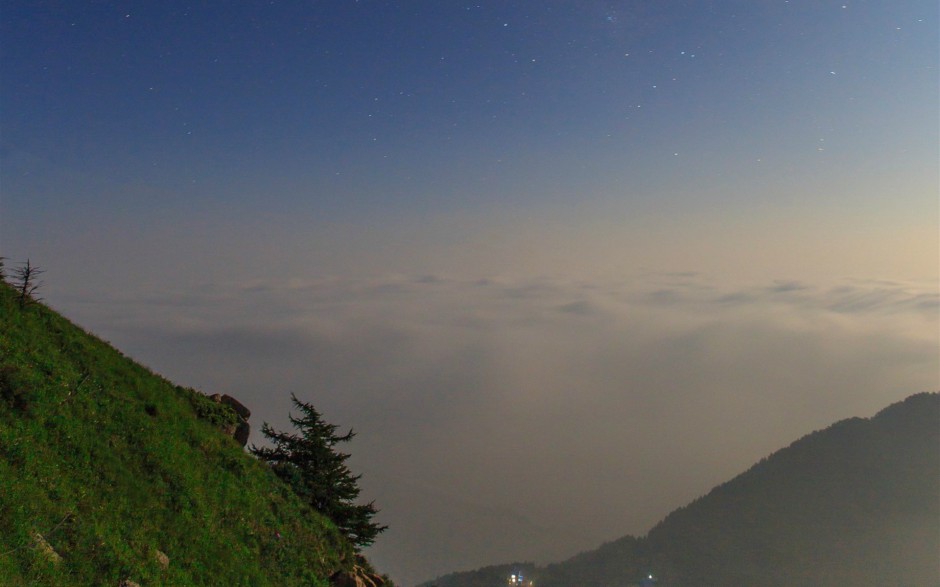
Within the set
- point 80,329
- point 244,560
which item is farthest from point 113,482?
point 80,329

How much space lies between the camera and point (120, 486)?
14.9 metres

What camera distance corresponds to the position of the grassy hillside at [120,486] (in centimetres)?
1205

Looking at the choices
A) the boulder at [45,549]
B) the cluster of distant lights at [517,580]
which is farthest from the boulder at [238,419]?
the cluster of distant lights at [517,580]

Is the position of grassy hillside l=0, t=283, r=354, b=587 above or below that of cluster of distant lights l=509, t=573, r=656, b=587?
above

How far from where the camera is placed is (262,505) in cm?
2070

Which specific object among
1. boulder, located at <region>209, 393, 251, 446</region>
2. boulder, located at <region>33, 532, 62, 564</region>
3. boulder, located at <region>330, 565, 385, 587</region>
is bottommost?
boulder, located at <region>330, 565, 385, 587</region>

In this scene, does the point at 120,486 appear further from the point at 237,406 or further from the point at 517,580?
the point at 517,580

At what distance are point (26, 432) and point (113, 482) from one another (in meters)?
2.34

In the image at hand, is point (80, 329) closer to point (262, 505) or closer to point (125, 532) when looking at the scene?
point (262, 505)

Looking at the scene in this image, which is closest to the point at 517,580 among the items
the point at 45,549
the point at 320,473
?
the point at 320,473

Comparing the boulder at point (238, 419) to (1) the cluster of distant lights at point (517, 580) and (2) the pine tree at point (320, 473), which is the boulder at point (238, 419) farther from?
(1) the cluster of distant lights at point (517, 580)

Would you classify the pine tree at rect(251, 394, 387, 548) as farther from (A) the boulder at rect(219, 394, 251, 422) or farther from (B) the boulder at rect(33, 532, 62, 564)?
(B) the boulder at rect(33, 532, 62, 564)

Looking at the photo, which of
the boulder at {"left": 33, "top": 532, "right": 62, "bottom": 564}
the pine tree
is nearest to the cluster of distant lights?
the pine tree

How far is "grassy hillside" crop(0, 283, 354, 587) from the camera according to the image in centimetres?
1205
